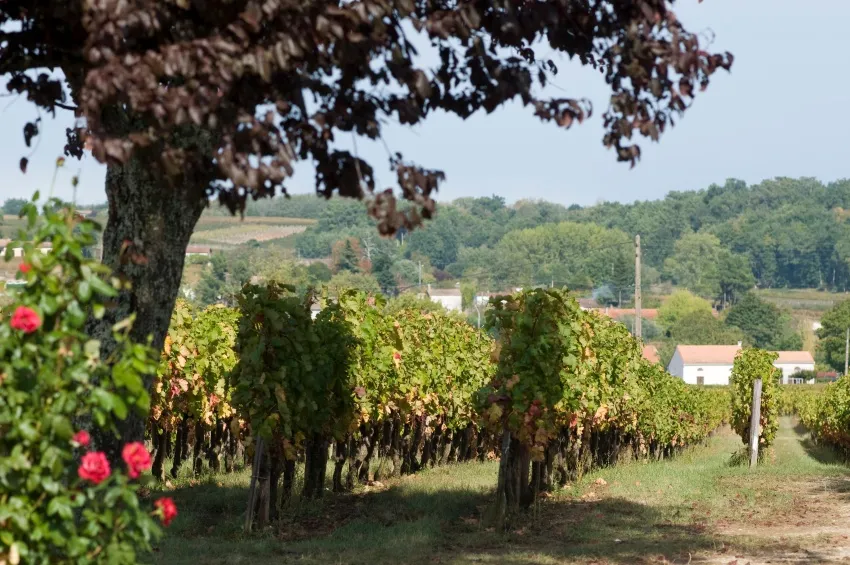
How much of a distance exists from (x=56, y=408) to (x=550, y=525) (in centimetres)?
900

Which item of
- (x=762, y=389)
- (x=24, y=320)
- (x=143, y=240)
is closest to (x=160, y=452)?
(x=143, y=240)

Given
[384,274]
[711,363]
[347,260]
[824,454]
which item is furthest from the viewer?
[347,260]

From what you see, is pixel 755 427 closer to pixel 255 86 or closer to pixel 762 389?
pixel 762 389

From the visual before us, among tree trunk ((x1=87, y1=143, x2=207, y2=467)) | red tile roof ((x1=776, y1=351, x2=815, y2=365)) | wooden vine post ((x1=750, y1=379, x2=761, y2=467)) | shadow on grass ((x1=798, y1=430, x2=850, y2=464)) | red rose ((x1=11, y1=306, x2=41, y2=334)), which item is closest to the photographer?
red rose ((x1=11, y1=306, x2=41, y2=334))

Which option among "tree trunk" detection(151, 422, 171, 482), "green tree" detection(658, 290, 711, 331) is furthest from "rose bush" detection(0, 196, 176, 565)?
"green tree" detection(658, 290, 711, 331)

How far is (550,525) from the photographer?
1309cm

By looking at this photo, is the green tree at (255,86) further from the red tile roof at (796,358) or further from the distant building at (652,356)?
the red tile roof at (796,358)

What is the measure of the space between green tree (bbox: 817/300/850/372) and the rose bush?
12781 centimetres

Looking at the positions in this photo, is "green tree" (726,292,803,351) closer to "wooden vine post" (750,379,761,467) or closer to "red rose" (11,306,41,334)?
"wooden vine post" (750,379,761,467)

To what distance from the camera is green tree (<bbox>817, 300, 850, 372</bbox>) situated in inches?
4983

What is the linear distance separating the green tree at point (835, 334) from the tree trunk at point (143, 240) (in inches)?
4961

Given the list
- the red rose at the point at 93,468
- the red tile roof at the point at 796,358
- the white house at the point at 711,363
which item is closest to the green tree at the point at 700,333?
the red tile roof at the point at 796,358

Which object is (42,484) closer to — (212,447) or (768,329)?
(212,447)

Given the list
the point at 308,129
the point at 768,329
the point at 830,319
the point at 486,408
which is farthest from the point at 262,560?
the point at 768,329
